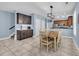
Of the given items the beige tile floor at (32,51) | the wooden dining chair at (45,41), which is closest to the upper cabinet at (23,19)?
the beige tile floor at (32,51)

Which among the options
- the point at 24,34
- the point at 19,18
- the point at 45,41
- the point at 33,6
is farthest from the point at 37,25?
the point at 45,41

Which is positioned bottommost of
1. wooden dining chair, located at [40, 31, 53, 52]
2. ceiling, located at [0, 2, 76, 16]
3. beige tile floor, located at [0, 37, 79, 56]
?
beige tile floor, located at [0, 37, 79, 56]

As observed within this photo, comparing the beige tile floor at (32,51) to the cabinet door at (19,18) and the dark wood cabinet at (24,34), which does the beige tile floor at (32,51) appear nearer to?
the dark wood cabinet at (24,34)

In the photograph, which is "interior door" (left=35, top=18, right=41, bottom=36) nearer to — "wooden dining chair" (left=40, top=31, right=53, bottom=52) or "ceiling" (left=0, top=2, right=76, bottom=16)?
"ceiling" (left=0, top=2, right=76, bottom=16)

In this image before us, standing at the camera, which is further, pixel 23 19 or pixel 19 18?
pixel 23 19

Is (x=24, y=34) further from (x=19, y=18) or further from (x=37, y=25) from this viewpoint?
(x=37, y=25)

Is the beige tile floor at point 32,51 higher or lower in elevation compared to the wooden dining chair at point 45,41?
lower

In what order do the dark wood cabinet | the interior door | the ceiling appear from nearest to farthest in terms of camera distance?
the ceiling → the dark wood cabinet → the interior door

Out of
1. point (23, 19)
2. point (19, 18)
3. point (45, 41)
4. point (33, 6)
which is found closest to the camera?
point (45, 41)

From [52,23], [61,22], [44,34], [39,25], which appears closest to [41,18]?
[39,25]

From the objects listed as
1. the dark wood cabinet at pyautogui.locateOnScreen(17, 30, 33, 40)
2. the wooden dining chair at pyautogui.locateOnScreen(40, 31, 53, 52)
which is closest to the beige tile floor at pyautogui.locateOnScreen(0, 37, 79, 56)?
the wooden dining chair at pyautogui.locateOnScreen(40, 31, 53, 52)

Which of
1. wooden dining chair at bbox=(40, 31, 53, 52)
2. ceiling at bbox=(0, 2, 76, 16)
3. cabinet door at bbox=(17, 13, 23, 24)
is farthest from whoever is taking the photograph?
cabinet door at bbox=(17, 13, 23, 24)

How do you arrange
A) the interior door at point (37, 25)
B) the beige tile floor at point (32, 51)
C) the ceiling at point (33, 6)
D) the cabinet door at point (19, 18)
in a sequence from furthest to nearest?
1. the interior door at point (37, 25)
2. the cabinet door at point (19, 18)
3. the ceiling at point (33, 6)
4. the beige tile floor at point (32, 51)

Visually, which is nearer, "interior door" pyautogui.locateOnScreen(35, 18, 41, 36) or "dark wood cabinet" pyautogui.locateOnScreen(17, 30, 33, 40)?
"dark wood cabinet" pyautogui.locateOnScreen(17, 30, 33, 40)
